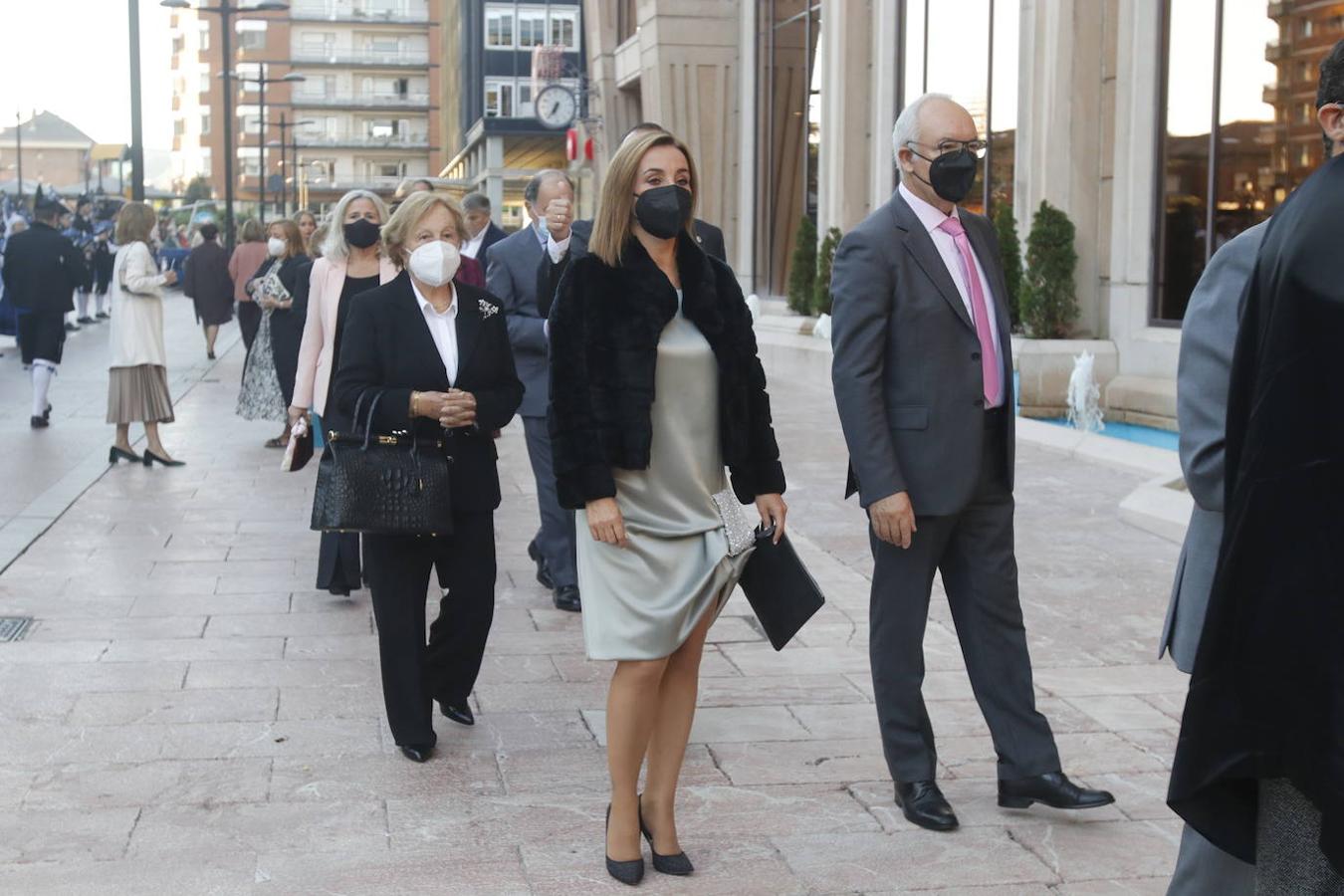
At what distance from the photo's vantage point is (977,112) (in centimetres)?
1864

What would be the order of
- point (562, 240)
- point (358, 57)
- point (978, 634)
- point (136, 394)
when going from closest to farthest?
1. point (978, 634)
2. point (562, 240)
3. point (136, 394)
4. point (358, 57)

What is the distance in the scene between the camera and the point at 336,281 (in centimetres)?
731

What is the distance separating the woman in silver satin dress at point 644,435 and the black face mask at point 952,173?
2.30 ft

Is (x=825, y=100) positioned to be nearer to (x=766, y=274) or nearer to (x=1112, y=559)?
(x=766, y=274)

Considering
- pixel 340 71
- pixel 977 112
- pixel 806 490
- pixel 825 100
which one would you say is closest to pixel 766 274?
pixel 825 100

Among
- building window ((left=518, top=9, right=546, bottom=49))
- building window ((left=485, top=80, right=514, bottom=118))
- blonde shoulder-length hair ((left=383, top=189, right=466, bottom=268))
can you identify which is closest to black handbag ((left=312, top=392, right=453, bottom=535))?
blonde shoulder-length hair ((left=383, top=189, right=466, bottom=268))

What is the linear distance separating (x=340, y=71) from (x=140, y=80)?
4382 inches

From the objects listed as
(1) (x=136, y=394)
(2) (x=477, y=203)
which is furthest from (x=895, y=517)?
(1) (x=136, y=394)

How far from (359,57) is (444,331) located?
12945 centimetres

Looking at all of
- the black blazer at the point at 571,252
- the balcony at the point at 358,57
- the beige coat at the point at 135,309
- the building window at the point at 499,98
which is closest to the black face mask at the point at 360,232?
the black blazer at the point at 571,252

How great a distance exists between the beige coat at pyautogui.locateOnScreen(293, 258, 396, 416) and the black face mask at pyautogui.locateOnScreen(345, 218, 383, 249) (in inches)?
5.7

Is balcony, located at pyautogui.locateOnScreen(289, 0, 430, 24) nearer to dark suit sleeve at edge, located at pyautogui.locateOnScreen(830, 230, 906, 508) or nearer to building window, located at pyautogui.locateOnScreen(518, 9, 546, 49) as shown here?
building window, located at pyautogui.locateOnScreen(518, 9, 546, 49)

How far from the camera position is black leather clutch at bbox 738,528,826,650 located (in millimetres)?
4469

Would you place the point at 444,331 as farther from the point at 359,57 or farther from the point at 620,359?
the point at 359,57
